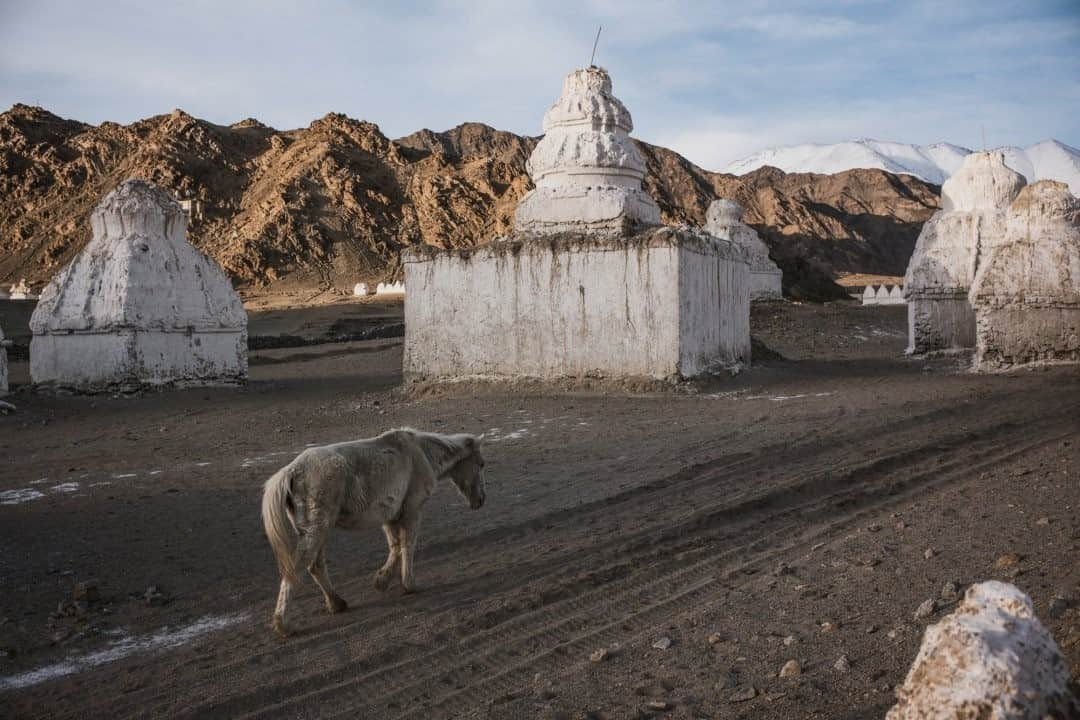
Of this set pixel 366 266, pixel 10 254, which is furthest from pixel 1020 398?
pixel 10 254

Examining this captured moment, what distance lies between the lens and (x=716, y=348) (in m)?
12.1

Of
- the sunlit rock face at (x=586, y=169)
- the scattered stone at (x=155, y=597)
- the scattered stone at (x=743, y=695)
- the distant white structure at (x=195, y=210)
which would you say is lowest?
the scattered stone at (x=155, y=597)

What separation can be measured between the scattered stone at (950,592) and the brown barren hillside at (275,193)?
48.2 metres

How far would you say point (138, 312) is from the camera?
13945mm

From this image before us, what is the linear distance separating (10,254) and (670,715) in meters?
68.1

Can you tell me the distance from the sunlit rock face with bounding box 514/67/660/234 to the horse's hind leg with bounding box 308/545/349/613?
8.21m

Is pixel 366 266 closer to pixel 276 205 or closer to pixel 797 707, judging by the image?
pixel 276 205

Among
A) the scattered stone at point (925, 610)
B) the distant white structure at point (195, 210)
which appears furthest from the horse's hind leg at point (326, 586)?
the distant white structure at point (195, 210)

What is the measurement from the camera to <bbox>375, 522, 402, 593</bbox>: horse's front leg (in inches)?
182

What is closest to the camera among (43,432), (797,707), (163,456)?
(797,707)

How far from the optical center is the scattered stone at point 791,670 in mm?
3207

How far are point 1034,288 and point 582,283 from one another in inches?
233

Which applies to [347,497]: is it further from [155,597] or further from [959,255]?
[959,255]

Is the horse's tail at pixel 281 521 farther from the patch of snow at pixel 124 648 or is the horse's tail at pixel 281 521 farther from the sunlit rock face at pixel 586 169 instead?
the sunlit rock face at pixel 586 169
